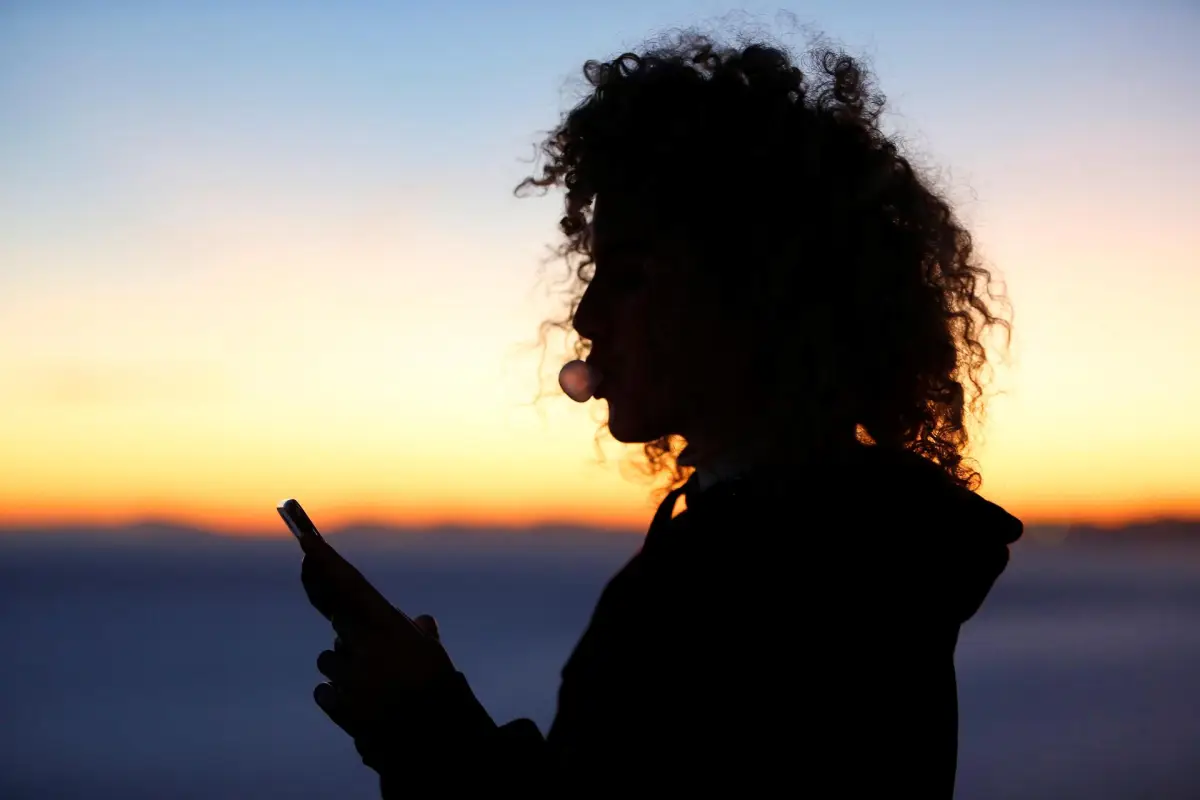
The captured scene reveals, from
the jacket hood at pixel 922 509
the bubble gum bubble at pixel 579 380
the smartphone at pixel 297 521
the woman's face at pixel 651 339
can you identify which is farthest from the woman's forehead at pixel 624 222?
the smartphone at pixel 297 521

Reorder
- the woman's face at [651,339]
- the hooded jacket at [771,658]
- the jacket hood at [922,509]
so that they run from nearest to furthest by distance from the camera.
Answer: the hooded jacket at [771,658] < the jacket hood at [922,509] < the woman's face at [651,339]

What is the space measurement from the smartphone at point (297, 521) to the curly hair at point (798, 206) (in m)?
0.59

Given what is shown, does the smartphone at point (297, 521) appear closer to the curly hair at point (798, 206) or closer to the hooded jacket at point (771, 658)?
the hooded jacket at point (771, 658)

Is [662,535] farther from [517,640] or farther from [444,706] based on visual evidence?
[517,640]

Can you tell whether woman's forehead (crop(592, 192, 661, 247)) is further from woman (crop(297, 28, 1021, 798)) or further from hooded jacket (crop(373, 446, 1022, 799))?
hooded jacket (crop(373, 446, 1022, 799))

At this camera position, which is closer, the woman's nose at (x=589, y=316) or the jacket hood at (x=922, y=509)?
the jacket hood at (x=922, y=509)

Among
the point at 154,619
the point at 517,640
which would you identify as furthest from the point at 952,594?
the point at 154,619

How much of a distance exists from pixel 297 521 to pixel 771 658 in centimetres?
66

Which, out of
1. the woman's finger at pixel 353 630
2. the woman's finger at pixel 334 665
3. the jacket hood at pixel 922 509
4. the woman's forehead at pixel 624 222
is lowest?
the woman's finger at pixel 334 665

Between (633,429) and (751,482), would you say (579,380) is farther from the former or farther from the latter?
(751,482)

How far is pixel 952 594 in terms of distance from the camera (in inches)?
44.5

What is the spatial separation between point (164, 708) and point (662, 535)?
136ft

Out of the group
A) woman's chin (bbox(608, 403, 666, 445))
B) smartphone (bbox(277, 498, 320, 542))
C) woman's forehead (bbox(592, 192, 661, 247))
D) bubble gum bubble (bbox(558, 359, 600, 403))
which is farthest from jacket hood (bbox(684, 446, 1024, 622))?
smartphone (bbox(277, 498, 320, 542))

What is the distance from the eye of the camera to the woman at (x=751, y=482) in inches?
40.6
